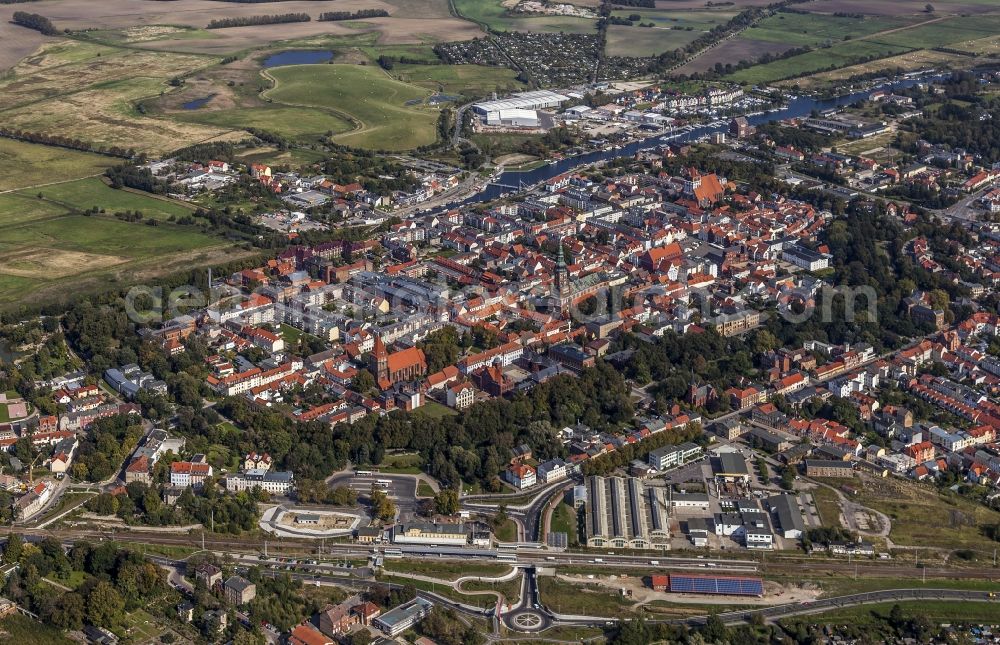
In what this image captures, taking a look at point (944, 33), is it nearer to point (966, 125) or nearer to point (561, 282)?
point (966, 125)

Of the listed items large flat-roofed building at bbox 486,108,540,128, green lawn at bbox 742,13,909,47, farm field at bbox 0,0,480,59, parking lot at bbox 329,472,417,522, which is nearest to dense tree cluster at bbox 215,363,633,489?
parking lot at bbox 329,472,417,522

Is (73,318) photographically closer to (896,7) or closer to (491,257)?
(491,257)

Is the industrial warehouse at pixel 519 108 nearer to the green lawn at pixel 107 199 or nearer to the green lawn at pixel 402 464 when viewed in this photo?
the green lawn at pixel 107 199

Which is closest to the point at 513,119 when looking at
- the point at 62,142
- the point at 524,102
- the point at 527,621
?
the point at 524,102

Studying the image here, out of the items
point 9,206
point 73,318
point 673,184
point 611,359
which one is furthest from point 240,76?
point 611,359

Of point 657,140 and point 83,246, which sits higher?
point 657,140

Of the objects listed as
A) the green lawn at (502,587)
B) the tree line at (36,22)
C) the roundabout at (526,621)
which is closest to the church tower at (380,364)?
the green lawn at (502,587)

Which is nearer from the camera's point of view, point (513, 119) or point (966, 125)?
point (966, 125)
